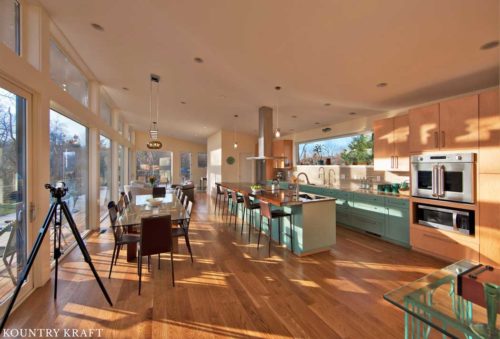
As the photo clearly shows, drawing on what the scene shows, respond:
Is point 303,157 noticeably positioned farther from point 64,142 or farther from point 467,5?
point 64,142

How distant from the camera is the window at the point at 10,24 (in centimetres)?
194

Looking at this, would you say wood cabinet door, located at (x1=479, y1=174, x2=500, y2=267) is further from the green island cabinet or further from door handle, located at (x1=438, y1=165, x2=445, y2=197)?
the green island cabinet

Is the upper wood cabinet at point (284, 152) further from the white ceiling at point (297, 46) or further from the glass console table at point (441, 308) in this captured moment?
the glass console table at point (441, 308)

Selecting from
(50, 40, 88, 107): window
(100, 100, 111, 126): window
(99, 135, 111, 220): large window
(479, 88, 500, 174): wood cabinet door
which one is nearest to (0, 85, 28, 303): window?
(50, 40, 88, 107): window

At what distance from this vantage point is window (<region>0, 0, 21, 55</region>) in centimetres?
194

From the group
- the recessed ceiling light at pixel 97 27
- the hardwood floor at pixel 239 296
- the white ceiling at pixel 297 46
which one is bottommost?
the hardwood floor at pixel 239 296

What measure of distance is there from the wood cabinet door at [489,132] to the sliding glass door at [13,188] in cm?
512

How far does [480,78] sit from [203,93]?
176 inches

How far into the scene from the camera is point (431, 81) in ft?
9.86

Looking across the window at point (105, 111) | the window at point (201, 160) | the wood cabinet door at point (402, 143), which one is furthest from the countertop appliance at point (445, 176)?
the window at point (201, 160)

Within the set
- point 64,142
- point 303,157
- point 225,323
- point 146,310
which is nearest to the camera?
point 225,323

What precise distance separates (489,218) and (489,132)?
41.5 inches

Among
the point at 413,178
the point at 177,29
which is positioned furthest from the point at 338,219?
the point at 177,29

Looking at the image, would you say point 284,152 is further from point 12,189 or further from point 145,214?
point 12,189
